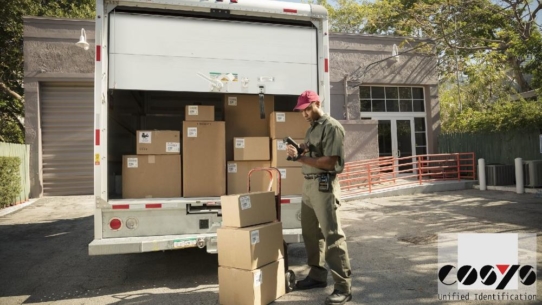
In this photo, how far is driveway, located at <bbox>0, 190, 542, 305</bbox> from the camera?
163 inches

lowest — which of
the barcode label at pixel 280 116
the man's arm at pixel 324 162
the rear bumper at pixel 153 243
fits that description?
the rear bumper at pixel 153 243

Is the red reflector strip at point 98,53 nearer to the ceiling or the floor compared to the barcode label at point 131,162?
nearer to the ceiling

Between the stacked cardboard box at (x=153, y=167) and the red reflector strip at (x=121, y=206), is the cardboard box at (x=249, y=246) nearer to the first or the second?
the red reflector strip at (x=121, y=206)

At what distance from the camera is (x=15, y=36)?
1566 cm

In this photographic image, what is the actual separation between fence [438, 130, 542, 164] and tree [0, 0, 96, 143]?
16076 millimetres

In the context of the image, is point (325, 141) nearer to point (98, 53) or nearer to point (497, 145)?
point (98, 53)

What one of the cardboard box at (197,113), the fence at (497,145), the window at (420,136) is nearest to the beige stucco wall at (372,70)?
the window at (420,136)

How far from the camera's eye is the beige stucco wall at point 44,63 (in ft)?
41.1

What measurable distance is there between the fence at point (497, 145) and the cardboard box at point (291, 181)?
11650 mm

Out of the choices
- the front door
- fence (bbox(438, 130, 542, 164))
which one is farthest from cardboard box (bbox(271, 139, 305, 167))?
the front door

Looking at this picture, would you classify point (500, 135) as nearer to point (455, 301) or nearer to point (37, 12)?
point (455, 301)

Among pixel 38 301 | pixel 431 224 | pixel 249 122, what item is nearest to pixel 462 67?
pixel 431 224

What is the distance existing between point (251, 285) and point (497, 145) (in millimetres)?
14089

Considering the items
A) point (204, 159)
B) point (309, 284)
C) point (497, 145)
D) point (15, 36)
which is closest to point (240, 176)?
point (204, 159)
